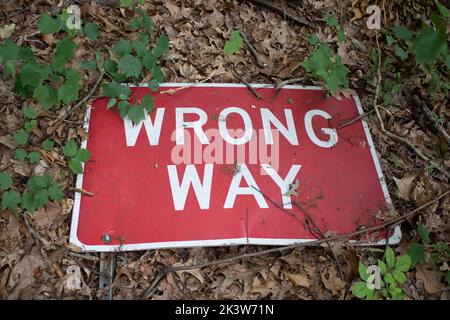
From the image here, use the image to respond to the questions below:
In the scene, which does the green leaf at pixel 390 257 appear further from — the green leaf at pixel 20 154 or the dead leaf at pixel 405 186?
the green leaf at pixel 20 154

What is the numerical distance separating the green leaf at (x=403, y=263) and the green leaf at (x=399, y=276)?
0.02 m

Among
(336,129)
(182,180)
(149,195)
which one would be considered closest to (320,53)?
(336,129)

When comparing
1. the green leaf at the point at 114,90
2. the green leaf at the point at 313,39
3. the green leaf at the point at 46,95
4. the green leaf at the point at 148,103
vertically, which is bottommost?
the green leaf at the point at 148,103

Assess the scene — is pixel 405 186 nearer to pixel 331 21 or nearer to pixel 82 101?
pixel 331 21

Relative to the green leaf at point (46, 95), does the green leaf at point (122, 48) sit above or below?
above

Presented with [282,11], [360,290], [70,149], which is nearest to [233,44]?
[282,11]

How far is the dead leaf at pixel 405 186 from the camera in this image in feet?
8.34

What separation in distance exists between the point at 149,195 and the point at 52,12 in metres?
1.70

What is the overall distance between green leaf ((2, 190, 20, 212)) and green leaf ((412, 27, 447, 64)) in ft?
7.91

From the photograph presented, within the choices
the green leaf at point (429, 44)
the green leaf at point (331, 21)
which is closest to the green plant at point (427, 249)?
the green leaf at point (429, 44)

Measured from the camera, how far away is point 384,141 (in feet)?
9.12

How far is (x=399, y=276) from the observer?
2205mm

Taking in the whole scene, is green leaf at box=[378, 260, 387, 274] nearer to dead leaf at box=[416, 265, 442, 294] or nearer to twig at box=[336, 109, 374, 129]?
dead leaf at box=[416, 265, 442, 294]

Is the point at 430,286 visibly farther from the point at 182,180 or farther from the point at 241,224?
the point at 182,180
